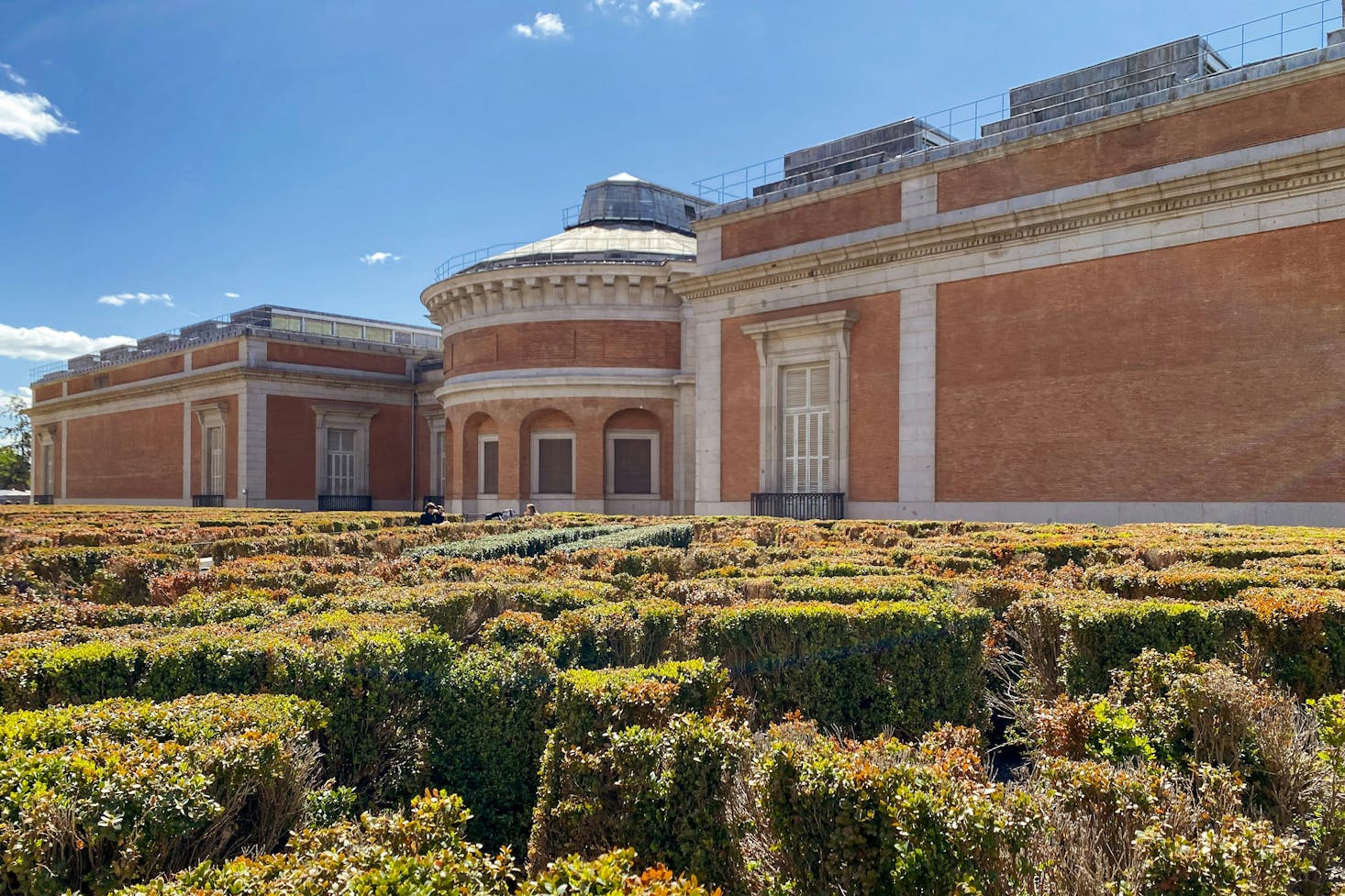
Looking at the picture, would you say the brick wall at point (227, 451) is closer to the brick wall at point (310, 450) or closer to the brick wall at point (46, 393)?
the brick wall at point (310, 450)

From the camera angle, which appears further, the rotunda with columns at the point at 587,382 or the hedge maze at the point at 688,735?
the rotunda with columns at the point at 587,382

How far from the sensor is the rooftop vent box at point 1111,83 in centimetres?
1930

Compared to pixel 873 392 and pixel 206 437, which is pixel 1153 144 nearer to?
pixel 873 392

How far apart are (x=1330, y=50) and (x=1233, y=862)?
17.8m

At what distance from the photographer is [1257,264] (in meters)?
16.8

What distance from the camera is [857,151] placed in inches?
943

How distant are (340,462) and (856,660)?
3987 centimetres

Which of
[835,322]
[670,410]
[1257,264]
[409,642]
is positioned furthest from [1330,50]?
[670,410]

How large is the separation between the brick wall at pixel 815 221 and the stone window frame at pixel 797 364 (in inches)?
76.9

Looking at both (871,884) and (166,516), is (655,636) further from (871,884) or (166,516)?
(166,516)

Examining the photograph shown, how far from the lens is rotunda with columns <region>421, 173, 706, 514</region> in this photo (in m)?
31.8

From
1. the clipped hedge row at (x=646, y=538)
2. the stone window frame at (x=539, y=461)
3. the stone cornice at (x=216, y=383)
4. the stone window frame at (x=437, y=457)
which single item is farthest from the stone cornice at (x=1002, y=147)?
the stone cornice at (x=216, y=383)

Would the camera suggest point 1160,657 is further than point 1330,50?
No

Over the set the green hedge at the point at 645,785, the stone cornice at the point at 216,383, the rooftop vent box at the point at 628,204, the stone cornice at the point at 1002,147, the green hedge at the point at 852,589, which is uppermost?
the rooftop vent box at the point at 628,204
